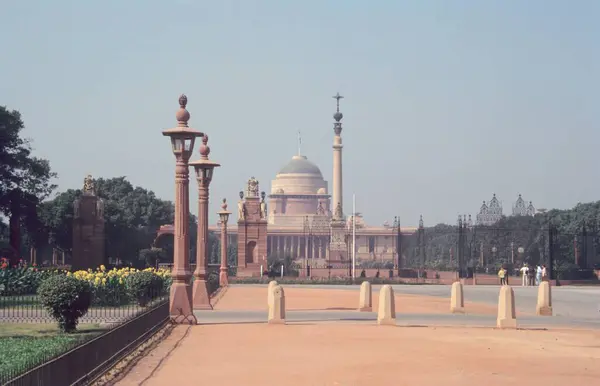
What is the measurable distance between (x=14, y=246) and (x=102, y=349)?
37485 mm

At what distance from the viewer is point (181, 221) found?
899 inches

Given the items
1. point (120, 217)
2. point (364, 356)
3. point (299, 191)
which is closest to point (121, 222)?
point (120, 217)

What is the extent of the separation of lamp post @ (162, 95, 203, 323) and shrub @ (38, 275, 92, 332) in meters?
2.82

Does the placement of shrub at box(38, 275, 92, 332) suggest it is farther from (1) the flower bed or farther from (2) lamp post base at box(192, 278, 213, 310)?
(2) lamp post base at box(192, 278, 213, 310)

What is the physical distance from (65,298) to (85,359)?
25.8 feet

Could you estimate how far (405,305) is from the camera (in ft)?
108

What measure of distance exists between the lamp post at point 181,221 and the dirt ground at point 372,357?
0.90 meters

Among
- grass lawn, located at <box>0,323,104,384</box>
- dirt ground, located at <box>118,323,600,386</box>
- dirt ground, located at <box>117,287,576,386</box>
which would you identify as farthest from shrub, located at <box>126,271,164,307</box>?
dirt ground, located at <box>118,323,600,386</box>

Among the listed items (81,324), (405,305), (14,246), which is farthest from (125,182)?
(81,324)

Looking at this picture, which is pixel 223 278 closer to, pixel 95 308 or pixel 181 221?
pixel 95 308

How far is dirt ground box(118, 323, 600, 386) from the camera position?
13.8 m

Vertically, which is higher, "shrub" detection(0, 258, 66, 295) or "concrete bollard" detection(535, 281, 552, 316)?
"shrub" detection(0, 258, 66, 295)

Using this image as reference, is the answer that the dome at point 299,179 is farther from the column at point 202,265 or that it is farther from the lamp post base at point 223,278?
the column at point 202,265

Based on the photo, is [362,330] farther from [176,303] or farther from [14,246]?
[14,246]
